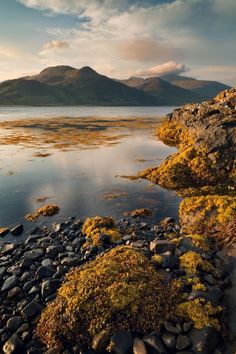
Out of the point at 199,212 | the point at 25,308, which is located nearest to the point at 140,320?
the point at 25,308

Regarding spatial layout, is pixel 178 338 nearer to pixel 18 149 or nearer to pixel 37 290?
pixel 37 290

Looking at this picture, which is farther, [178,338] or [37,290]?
[37,290]

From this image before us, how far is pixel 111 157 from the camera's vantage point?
122 ft

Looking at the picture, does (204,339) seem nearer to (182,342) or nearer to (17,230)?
(182,342)

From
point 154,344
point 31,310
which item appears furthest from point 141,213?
point 154,344

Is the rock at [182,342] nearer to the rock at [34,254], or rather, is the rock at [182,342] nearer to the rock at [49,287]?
the rock at [49,287]

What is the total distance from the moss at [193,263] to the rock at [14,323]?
611cm

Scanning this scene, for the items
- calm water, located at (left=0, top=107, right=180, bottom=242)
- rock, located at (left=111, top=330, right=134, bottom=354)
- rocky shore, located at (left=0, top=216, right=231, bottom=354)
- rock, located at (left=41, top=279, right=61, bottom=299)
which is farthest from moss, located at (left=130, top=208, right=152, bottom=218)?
rock, located at (left=111, top=330, right=134, bottom=354)

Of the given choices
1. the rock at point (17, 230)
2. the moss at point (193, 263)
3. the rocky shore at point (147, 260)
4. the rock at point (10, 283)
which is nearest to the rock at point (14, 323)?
the rocky shore at point (147, 260)

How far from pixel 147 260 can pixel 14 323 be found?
5116 millimetres

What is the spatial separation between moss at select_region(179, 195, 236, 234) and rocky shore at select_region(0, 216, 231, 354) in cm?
88

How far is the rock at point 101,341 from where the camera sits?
27.3 feet

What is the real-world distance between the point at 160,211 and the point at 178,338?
1147cm

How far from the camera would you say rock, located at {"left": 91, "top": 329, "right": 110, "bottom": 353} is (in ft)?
27.3
